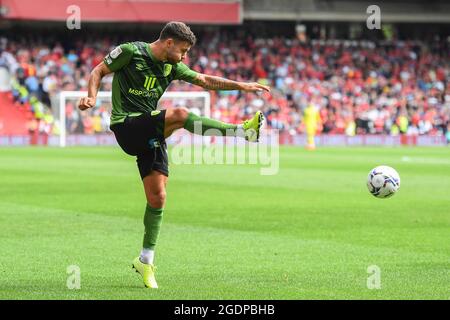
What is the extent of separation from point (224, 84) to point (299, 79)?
42965 millimetres

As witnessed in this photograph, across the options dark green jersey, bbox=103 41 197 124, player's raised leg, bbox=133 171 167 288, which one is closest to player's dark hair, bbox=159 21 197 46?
dark green jersey, bbox=103 41 197 124

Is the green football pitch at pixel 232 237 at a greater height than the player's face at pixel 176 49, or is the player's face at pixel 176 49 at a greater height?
the player's face at pixel 176 49

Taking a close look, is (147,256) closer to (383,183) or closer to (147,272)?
(147,272)

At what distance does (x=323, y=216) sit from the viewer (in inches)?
627

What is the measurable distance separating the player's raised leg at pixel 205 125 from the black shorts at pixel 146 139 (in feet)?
0.32

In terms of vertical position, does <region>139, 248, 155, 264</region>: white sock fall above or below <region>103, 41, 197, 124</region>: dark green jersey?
below

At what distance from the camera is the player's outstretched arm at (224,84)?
9516mm

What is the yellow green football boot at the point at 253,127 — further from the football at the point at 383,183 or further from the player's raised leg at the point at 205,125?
the football at the point at 383,183

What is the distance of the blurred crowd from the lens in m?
46.5

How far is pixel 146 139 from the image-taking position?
29.3ft

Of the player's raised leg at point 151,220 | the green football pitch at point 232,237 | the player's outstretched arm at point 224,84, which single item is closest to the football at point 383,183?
the green football pitch at point 232,237

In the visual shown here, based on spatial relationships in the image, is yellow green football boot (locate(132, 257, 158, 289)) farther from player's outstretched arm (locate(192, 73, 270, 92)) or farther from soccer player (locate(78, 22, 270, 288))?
player's outstretched arm (locate(192, 73, 270, 92))

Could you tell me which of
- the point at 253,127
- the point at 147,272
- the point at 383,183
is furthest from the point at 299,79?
the point at 253,127

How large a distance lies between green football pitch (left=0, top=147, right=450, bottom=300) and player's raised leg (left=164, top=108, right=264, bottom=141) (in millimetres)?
1335
